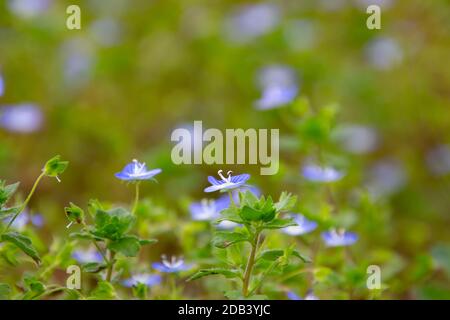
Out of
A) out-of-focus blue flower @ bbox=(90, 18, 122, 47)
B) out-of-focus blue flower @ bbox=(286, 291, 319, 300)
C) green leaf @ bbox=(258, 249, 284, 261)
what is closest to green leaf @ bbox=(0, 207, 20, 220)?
green leaf @ bbox=(258, 249, 284, 261)

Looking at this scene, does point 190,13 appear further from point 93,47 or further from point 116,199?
point 116,199

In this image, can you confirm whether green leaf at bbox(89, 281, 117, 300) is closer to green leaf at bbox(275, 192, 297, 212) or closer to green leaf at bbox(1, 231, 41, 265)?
green leaf at bbox(1, 231, 41, 265)

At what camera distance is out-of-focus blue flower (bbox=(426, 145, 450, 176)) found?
2322 mm

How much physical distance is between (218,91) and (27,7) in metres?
0.78

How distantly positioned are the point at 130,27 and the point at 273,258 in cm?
205

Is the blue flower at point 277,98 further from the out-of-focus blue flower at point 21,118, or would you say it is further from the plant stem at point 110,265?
the out-of-focus blue flower at point 21,118

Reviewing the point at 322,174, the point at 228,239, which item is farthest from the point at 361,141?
the point at 228,239

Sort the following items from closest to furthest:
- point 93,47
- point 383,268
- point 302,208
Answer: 1. point 302,208
2. point 383,268
3. point 93,47

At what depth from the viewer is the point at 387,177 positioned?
238 cm

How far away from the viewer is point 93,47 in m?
2.88

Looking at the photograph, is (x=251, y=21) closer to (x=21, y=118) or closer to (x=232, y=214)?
(x=21, y=118)

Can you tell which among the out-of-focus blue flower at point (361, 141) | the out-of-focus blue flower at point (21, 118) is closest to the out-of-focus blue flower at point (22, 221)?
the out-of-focus blue flower at point (21, 118)

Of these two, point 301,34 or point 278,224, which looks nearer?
point 278,224
